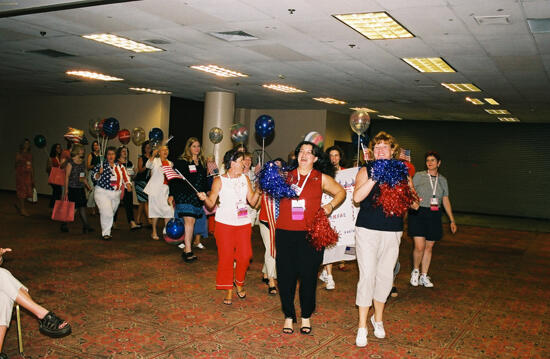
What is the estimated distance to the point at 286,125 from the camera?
20172mm

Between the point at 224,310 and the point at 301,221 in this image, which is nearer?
the point at 301,221

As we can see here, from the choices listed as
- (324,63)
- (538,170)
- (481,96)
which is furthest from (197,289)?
(538,170)

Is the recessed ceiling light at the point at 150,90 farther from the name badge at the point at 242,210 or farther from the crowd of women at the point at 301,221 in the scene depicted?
the name badge at the point at 242,210

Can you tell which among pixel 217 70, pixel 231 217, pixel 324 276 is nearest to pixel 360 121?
pixel 324 276

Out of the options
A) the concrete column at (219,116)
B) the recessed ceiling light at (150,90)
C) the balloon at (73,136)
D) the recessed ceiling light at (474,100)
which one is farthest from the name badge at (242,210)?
the recessed ceiling light at (150,90)

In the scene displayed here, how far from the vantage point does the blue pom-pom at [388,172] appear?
4.56 meters

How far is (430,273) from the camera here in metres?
8.27

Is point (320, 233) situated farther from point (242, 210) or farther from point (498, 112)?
point (498, 112)

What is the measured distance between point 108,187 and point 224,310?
15.3 ft

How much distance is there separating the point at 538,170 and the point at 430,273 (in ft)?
47.4

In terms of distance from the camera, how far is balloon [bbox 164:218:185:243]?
793 cm

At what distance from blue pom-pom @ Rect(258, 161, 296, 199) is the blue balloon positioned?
3.30 metres

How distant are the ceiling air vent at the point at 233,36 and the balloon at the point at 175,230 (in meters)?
2.86

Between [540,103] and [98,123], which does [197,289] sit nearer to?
[98,123]
